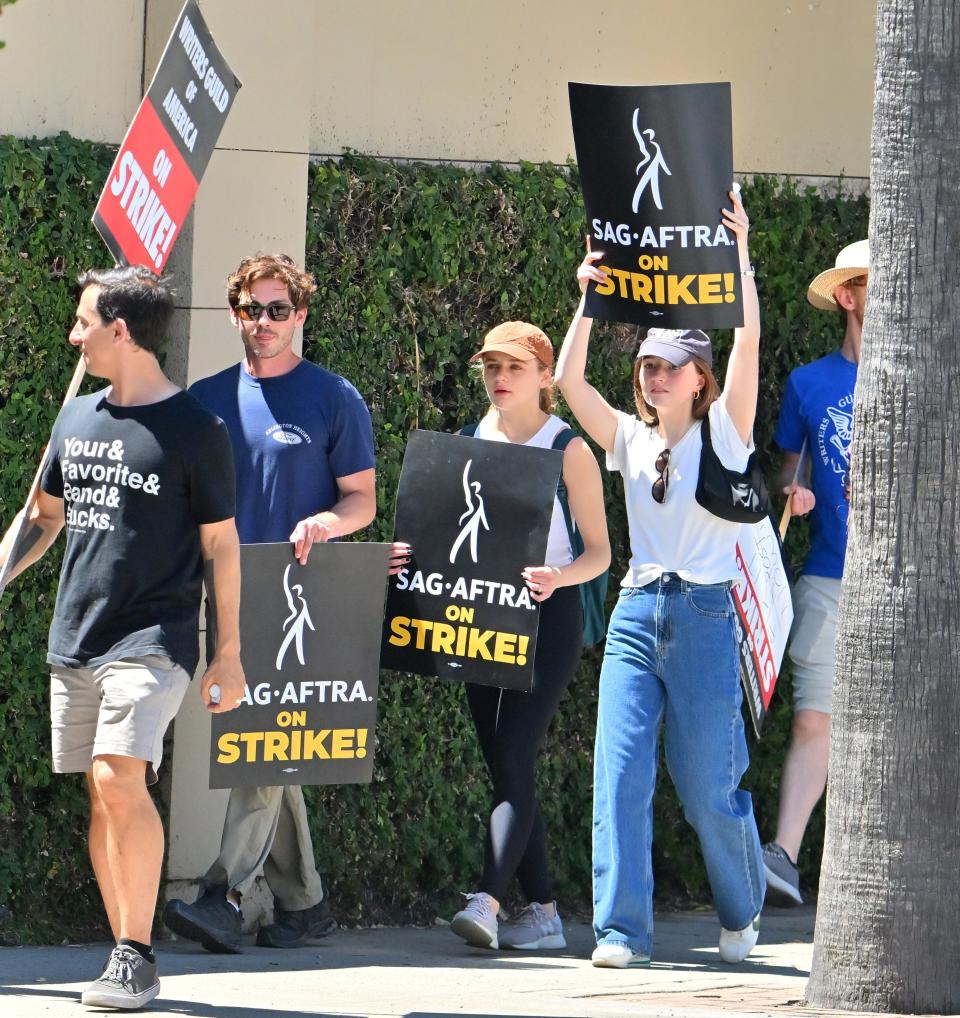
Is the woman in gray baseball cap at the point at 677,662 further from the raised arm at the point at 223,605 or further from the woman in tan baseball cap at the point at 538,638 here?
the raised arm at the point at 223,605

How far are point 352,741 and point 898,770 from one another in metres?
1.95

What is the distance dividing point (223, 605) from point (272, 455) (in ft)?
3.27

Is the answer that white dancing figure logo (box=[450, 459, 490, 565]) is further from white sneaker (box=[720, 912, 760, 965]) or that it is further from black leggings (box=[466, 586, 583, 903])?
white sneaker (box=[720, 912, 760, 965])

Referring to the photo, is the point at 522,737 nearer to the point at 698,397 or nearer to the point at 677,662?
the point at 677,662

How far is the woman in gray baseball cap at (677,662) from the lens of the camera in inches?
268

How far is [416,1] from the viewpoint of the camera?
26.6 ft

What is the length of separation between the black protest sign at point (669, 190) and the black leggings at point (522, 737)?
1061mm

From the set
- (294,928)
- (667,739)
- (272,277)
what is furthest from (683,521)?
(294,928)

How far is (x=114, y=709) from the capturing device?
584 cm

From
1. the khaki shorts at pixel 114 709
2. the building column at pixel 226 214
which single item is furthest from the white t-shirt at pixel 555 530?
the khaki shorts at pixel 114 709

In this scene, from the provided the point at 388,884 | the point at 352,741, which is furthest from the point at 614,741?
the point at 388,884

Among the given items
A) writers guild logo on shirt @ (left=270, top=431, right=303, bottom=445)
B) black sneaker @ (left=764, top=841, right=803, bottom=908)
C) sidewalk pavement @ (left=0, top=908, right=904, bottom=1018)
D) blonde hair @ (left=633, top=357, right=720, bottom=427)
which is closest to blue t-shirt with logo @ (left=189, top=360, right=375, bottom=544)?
writers guild logo on shirt @ (left=270, top=431, right=303, bottom=445)

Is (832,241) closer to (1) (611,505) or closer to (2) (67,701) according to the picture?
Answer: (1) (611,505)

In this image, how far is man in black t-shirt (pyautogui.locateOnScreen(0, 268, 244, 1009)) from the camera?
5.82 meters
